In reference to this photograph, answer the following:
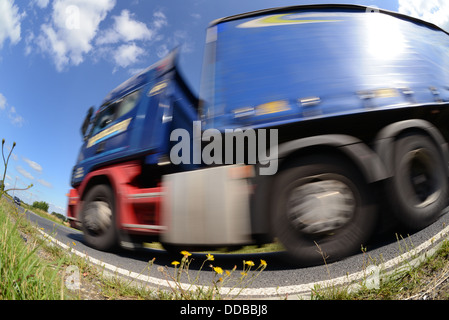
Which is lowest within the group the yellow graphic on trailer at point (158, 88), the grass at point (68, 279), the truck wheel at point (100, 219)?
the grass at point (68, 279)

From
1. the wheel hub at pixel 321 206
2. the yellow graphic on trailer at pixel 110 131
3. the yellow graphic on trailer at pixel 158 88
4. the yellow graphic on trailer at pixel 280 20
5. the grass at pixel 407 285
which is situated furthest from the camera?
the yellow graphic on trailer at pixel 158 88

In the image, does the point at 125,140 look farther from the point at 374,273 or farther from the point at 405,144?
the point at 405,144

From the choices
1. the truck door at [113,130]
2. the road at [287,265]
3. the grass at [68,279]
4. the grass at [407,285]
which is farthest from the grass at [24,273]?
the grass at [407,285]

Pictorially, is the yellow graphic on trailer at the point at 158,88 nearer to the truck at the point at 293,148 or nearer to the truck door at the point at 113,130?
the truck door at the point at 113,130

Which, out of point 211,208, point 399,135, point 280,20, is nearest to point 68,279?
point 211,208

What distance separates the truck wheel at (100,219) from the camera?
143cm

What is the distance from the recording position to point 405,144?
1206 millimetres

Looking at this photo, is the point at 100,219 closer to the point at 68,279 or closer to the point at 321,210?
the point at 68,279

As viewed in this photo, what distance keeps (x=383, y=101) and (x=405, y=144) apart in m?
0.30

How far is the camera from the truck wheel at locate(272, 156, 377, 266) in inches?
42.2

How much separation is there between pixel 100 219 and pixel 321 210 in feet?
5.03

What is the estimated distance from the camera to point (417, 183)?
3.94ft
